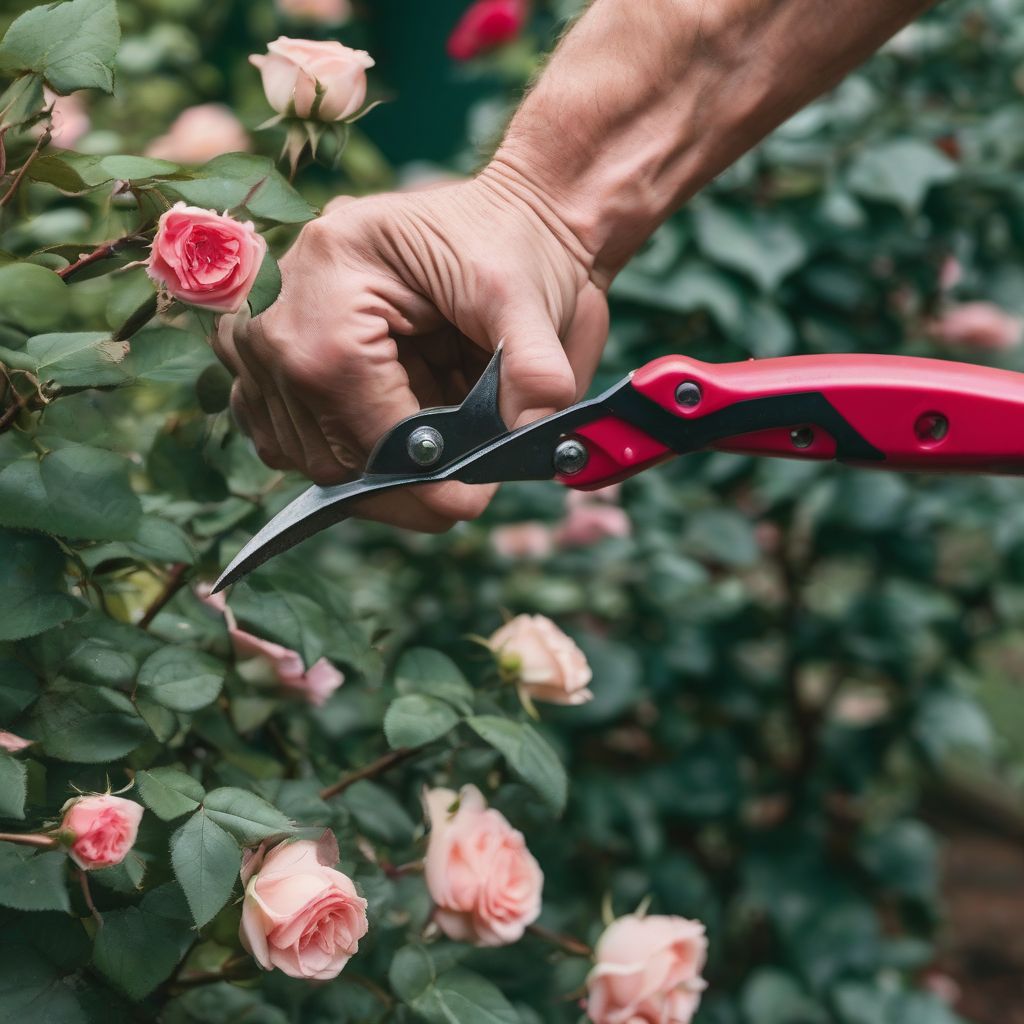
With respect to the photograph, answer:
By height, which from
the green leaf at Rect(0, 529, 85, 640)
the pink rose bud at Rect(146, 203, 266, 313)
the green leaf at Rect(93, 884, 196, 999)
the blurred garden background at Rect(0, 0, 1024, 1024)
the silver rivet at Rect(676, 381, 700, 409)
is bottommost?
the blurred garden background at Rect(0, 0, 1024, 1024)

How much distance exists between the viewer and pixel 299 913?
0.88 m

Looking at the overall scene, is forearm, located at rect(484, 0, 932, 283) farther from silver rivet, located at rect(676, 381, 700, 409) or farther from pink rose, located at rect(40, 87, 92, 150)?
pink rose, located at rect(40, 87, 92, 150)

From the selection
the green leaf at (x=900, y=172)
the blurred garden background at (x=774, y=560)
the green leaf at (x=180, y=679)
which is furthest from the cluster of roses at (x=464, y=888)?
the green leaf at (x=900, y=172)

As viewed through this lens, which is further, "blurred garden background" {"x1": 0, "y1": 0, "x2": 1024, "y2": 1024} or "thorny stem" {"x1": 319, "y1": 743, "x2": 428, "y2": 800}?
"blurred garden background" {"x1": 0, "y1": 0, "x2": 1024, "y2": 1024}

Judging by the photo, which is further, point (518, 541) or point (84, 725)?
point (518, 541)

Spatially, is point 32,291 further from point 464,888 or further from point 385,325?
point 464,888

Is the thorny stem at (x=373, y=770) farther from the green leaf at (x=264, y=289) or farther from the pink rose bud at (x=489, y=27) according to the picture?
the pink rose bud at (x=489, y=27)

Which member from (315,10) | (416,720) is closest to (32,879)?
(416,720)

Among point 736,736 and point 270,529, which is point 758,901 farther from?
point 270,529

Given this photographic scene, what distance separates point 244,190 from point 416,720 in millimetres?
430

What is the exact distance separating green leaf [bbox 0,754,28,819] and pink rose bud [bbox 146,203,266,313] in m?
0.32

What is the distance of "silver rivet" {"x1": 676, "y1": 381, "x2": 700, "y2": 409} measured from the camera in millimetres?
1009

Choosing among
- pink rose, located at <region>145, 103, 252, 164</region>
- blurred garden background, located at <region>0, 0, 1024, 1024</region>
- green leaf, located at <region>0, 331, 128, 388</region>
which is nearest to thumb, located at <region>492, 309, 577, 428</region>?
green leaf, located at <region>0, 331, 128, 388</region>

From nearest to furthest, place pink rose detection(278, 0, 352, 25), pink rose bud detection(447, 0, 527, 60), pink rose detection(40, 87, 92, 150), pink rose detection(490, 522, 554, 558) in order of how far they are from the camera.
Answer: pink rose detection(40, 87, 92, 150)
pink rose detection(490, 522, 554, 558)
pink rose bud detection(447, 0, 527, 60)
pink rose detection(278, 0, 352, 25)
